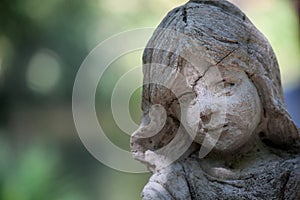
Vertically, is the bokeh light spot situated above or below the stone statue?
above

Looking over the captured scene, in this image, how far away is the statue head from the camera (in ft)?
3.65

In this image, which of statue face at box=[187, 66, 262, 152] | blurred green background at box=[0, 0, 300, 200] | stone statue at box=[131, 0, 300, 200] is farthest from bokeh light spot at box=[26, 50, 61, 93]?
statue face at box=[187, 66, 262, 152]

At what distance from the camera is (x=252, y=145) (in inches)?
46.4

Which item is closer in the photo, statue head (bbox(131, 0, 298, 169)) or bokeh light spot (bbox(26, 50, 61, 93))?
statue head (bbox(131, 0, 298, 169))

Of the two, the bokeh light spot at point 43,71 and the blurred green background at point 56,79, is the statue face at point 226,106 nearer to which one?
the blurred green background at point 56,79

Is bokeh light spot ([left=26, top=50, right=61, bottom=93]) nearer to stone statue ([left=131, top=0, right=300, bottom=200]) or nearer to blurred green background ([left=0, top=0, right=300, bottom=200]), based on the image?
blurred green background ([left=0, top=0, right=300, bottom=200])

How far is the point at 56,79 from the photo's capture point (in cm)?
271

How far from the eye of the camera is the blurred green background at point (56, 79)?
261 centimetres

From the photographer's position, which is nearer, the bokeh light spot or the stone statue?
the stone statue

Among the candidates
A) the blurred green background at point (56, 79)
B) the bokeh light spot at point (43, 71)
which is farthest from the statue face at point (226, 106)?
the bokeh light spot at point (43, 71)

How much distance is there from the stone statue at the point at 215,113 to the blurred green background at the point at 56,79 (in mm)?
1432

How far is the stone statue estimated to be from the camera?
1111mm

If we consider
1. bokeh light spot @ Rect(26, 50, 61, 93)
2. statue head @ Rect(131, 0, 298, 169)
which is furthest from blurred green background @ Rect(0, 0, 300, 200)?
statue head @ Rect(131, 0, 298, 169)

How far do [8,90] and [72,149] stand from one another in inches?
19.4
